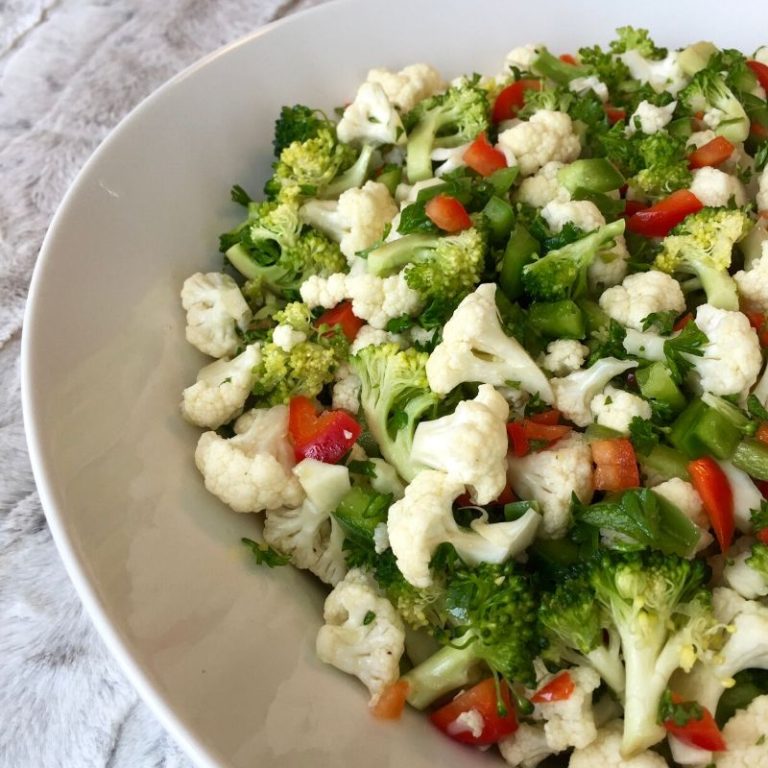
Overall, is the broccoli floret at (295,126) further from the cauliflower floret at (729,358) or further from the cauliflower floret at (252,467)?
the cauliflower floret at (729,358)

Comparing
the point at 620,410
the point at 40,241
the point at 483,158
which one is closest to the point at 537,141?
the point at 483,158

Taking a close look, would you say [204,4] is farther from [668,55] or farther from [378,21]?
[668,55]

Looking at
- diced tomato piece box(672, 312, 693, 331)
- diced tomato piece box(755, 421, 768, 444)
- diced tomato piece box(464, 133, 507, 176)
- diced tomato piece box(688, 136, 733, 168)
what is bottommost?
diced tomato piece box(755, 421, 768, 444)

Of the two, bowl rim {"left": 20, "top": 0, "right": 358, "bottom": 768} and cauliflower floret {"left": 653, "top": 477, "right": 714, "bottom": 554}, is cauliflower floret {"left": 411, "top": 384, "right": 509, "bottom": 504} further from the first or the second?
bowl rim {"left": 20, "top": 0, "right": 358, "bottom": 768}

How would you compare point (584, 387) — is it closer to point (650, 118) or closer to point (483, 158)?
point (483, 158)

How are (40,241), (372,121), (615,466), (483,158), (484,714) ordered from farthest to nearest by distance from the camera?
(40,241) < (372,121) < (483,158) < (615,466) < (484,714)

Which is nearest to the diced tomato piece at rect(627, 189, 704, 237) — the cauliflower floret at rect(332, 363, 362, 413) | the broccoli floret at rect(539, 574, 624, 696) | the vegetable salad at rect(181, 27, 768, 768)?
the vegetable salad at rect(181, 27, 768, 768)

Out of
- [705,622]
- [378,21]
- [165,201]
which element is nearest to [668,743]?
[705,622]
